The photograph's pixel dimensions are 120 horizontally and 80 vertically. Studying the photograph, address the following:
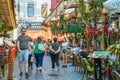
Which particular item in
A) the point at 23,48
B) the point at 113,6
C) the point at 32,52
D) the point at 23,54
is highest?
the point at 113,6

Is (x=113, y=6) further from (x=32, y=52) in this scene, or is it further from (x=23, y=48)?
(x=32, y=52)

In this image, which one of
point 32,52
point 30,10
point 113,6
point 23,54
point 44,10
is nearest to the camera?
point 113,6

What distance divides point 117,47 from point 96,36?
6846mm

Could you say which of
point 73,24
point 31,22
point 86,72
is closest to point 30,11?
point 31,22

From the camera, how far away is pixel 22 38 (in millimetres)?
16234

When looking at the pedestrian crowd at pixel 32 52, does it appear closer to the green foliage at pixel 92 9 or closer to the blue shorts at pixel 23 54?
the blue shorts at pixel 23 54

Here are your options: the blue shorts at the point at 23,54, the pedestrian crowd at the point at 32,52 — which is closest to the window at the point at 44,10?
the pedestrian crowd at the point at 32,52

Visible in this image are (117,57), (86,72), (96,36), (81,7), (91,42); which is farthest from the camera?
(91,42)

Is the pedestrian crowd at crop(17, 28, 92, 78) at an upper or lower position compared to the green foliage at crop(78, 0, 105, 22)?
lower

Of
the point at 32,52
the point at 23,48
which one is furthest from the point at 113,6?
the point at 32,52

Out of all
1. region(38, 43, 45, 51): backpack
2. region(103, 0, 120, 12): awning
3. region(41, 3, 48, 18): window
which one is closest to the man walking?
region(38, 43, 45, 51): backpack

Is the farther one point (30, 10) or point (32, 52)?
point (30, 10)

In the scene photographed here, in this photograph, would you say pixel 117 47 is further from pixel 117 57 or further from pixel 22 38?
pixel 22 38

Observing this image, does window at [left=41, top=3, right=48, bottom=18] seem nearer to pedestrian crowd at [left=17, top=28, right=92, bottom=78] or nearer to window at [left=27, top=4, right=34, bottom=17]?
window at [left=27, top=4, right=34, bottom=17]
